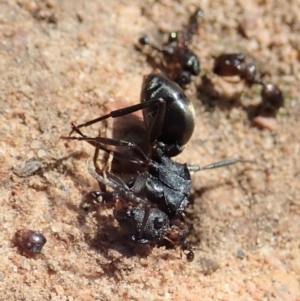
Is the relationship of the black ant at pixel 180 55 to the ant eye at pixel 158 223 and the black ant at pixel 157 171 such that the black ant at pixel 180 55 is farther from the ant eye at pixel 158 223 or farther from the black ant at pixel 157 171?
the ant eye at pixel 158 223

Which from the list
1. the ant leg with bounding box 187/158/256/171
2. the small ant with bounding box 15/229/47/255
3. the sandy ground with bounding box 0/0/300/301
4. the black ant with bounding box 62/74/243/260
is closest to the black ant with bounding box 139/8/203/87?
the sandy ground with bounding box 0/0/300/301

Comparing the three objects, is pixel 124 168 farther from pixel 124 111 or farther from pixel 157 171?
pixel 124 111

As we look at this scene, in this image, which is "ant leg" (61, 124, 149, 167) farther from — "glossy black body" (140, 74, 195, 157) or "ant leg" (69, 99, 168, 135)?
"glossy black body" (140, 74, 195, 157)

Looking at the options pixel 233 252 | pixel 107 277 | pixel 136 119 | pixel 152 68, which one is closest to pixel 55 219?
pixel 107 277

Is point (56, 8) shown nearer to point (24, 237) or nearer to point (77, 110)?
point (77, 110)

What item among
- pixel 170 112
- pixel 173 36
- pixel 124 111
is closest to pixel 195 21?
pixel 173 36

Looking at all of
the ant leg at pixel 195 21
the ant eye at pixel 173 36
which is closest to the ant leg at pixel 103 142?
the ant eye at pixel 173 36

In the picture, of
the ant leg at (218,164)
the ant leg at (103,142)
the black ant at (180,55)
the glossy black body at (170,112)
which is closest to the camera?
the ant leg at (103,142)
